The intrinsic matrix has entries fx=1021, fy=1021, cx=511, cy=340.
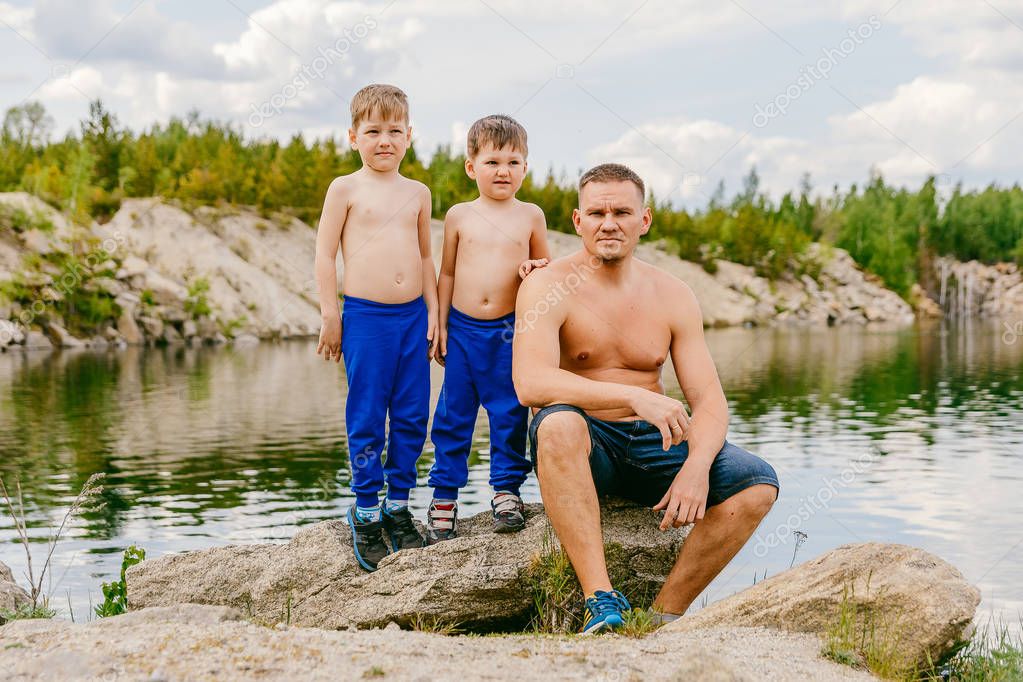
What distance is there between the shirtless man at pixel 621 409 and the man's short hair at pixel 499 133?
0.73 meters

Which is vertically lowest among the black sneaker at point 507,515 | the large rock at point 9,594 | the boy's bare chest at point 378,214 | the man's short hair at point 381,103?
the large rock at point 9,594

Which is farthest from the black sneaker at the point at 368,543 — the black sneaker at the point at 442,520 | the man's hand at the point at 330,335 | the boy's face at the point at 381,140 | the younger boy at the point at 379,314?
the boy's face at the point at 381,140

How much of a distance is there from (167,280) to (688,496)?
51525 mm

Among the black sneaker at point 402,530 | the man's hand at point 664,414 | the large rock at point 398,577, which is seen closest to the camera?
the man's hand at point 664,414

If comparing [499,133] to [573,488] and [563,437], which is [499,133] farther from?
[573,488]

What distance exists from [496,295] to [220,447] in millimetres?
12358

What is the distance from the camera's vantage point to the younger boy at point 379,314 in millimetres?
6211

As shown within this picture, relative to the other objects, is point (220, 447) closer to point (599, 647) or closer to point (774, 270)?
point (599, 647)

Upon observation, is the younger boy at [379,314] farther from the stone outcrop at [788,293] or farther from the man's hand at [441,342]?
the stone outcrop at [788,293]

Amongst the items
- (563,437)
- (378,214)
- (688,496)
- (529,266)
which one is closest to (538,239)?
(529,266)

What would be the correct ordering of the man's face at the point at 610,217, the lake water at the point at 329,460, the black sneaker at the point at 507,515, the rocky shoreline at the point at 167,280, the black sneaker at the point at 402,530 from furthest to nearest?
the rocky shoreline at the point at 167,280 → the lake water at the point at 329,460 → the black sneaker at the point at 402,530 → the black sneaker at the point at 507,515 → the man's face at the point at 610,217

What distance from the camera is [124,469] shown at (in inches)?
608

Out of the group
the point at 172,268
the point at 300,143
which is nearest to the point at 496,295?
the point at 172,268

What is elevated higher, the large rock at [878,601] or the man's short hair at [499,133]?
the man's short hair at [499,133]
